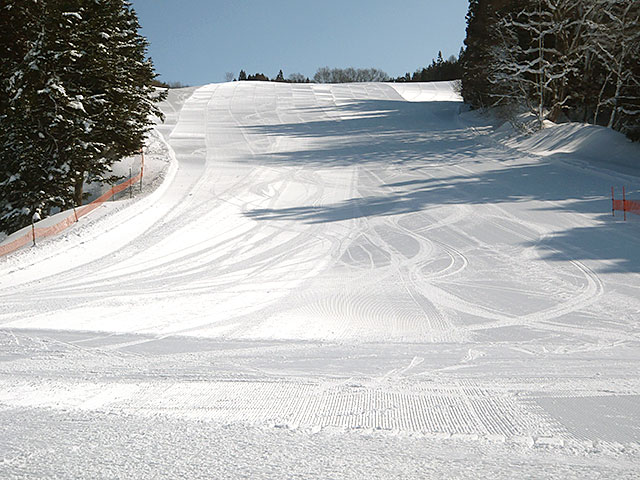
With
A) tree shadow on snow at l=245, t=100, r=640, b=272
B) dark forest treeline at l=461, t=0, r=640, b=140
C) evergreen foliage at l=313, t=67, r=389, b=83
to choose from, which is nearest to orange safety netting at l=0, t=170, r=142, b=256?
tree shadow on snow at l=245, t=100, r=640, b=272

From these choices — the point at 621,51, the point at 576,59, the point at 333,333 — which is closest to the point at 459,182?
the point at 621,51

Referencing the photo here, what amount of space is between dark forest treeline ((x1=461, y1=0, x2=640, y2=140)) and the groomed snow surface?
5.47m

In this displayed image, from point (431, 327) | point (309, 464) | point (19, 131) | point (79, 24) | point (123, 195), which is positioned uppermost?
point (79, 24)

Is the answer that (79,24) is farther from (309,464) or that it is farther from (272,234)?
(309,464)

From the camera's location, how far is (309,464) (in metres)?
2.93

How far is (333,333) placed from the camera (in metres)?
6.64

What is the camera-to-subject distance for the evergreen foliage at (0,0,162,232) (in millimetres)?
16031

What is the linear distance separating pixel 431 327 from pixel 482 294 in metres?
1.96

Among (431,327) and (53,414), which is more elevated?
(53,414)

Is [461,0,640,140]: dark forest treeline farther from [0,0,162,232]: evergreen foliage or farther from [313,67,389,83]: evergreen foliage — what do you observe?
[313,67,389,83]: evergreen foliage

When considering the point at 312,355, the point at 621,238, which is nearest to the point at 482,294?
the point at 312,355

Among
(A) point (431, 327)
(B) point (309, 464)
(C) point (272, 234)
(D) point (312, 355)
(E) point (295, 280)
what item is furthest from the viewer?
(C) point (272, 234)

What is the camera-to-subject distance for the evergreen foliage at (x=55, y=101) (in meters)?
16.0

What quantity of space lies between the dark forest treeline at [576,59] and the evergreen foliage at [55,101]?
17.5 m
